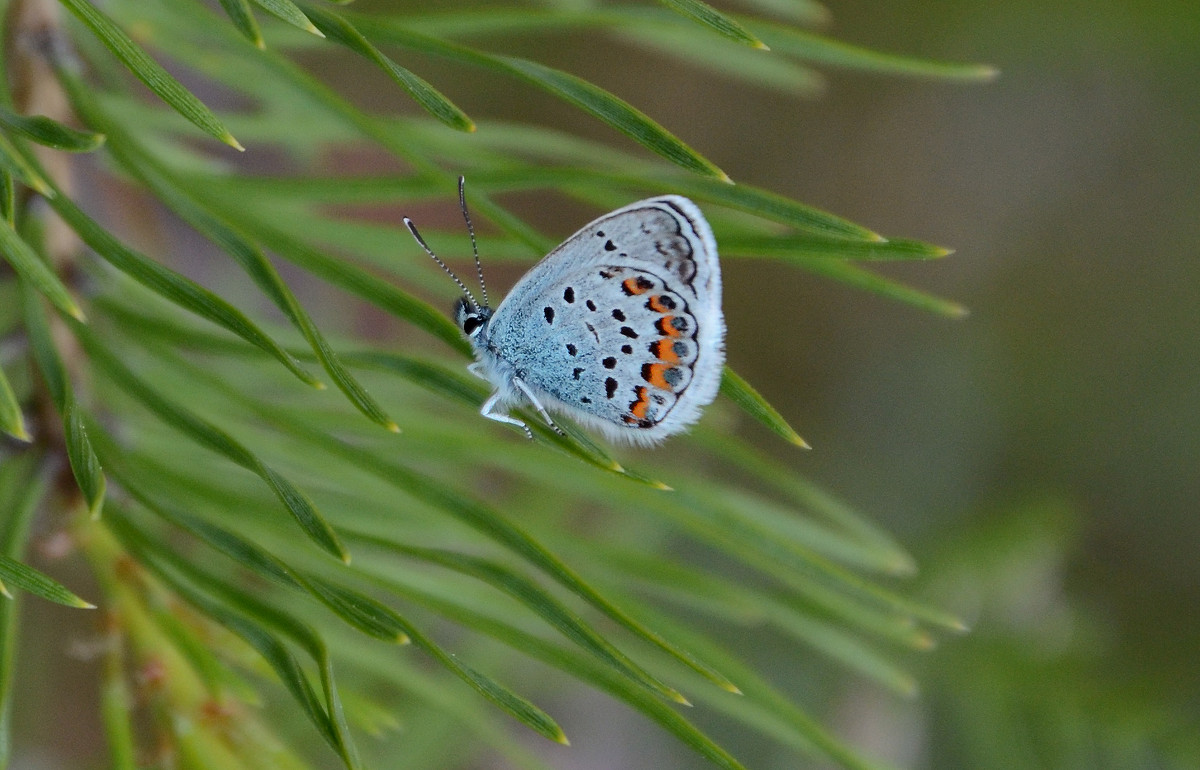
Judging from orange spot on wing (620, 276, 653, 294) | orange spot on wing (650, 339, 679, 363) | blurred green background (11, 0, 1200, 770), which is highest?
blurred green background (11, 0, 1200, 770)

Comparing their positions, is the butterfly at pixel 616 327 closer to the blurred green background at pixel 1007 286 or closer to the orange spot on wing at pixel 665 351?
the orange spot on wing at pixel 665 351

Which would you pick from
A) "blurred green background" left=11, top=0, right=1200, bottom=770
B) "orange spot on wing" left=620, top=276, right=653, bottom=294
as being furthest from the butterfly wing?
"blurred green background" left=11, top=0, right=1200, bottom=770

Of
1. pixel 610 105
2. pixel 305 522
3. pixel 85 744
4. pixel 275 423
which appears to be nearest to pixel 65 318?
pixel 275 423

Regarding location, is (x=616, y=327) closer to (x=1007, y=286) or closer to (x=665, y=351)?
(x=665, y=351)

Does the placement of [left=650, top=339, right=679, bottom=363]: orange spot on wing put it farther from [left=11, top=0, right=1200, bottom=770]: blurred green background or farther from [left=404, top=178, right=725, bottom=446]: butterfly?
[left=11, top=0, right=1200, bottom=770]: blurred green background

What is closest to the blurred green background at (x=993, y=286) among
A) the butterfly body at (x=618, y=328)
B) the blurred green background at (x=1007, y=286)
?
the blurred green background at (x=1007, y=286)

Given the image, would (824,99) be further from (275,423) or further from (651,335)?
(275,423)

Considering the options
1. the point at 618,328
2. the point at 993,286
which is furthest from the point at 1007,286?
the point at 618,328

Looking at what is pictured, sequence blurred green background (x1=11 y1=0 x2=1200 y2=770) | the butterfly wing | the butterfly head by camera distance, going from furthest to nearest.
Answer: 1. blurred green background (x1=11 y1=0 x2=1200 y2=770)
2. the butterfly head
3. the butterfly wing
